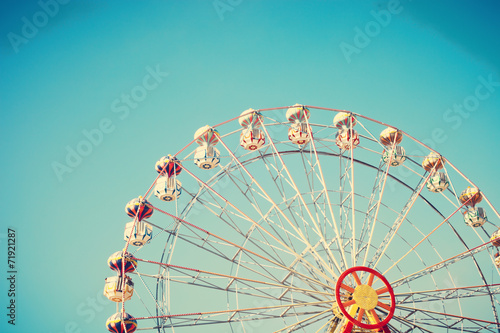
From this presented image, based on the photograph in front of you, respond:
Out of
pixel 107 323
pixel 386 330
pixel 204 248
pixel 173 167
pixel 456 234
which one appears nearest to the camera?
pixel 386 330

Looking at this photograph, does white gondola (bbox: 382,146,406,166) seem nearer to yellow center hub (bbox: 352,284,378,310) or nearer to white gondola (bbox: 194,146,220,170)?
white gondola (bbox: 194,146,220,170)

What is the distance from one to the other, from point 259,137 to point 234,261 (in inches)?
157

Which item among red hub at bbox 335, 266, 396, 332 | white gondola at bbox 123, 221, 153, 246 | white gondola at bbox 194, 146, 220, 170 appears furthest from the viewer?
white gondola at bbox 194, 146, 220, 170

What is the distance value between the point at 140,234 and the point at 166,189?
1587 millimetres

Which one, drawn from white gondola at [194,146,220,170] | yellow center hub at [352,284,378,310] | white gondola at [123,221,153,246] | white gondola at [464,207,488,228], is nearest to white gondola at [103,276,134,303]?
white gondola at [123,221,153,246]

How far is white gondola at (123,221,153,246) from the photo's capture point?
1256 cm

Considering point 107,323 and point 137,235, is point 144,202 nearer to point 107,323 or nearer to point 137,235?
point 137,235

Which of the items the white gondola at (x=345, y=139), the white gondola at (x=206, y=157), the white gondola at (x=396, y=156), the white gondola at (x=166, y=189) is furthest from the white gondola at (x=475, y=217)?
the white gondola at (x=166, y=189)

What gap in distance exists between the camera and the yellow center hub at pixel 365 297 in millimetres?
9219

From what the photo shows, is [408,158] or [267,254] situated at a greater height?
[408,158]

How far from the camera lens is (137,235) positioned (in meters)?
12.6

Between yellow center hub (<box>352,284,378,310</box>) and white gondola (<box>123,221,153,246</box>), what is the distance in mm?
6400

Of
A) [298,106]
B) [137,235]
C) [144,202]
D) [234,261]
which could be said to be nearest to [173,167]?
[144,202]

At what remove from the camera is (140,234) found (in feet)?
41.3
